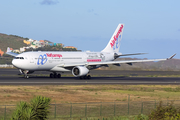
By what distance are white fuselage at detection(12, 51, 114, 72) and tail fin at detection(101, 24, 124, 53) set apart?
5.17m

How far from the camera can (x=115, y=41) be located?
6694 centimetres

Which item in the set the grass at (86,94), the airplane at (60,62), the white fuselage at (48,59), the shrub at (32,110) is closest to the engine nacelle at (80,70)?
the airplane at (60,62)

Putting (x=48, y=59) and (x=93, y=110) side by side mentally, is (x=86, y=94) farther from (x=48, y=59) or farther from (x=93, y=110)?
(x=48, y=59)

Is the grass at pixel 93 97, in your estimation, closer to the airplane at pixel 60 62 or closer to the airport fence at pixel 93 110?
the airport fence at pixel 93 110

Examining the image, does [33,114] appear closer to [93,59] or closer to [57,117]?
[57,117]

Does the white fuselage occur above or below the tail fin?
below

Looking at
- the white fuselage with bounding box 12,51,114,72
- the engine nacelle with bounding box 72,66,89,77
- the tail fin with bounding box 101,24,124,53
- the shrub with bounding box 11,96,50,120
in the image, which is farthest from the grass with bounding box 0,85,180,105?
the tail fin with bounding box 101,24,124,53

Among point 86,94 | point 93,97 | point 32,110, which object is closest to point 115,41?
point 86,94

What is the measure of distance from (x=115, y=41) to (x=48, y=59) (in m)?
19.8

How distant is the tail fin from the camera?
66.4 m

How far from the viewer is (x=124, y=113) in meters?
23.9

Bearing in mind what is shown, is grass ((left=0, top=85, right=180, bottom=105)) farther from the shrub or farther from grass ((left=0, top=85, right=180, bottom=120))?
the shrub

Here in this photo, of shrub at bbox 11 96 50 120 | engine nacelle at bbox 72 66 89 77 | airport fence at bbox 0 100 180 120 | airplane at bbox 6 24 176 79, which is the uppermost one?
airplane at bbox 6 24 176 79

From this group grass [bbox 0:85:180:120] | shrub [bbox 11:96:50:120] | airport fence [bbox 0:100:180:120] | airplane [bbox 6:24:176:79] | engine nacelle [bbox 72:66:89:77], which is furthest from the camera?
engine nacelle [bbox 72:66:89:77]
